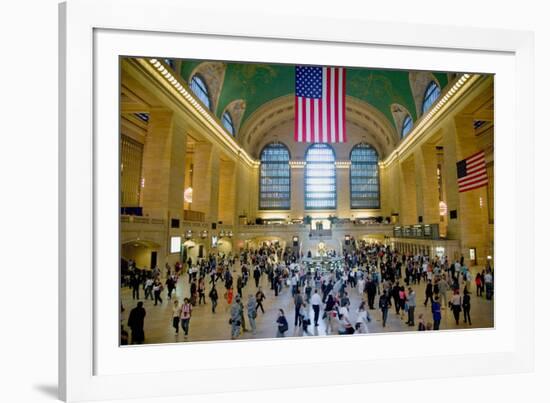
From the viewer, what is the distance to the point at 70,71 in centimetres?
410

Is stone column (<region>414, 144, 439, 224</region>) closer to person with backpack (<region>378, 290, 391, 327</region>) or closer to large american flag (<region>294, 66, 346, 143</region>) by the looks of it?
person with backpack (<region>378, 290, 391, 327</region>)

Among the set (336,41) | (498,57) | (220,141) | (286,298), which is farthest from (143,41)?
(220,141)

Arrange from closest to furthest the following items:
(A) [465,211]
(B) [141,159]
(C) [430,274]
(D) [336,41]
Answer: (D) [336,41], (C) [430,274], (A) [465,211], (B) [141,159]

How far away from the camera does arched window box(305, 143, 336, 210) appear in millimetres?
25542

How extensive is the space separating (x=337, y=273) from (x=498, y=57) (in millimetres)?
8500

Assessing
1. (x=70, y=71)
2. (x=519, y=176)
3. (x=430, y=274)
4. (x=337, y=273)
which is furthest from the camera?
(x=337, y=273)

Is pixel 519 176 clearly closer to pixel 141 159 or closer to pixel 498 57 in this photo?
pixel 498 57

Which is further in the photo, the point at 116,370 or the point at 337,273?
the point at 337,273

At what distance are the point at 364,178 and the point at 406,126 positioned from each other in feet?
20.6

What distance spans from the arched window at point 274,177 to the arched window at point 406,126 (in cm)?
848

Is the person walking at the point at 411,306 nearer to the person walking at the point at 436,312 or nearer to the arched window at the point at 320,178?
the person walking at the point at 436,312

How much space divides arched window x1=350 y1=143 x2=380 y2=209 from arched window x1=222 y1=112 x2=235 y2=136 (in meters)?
10.2

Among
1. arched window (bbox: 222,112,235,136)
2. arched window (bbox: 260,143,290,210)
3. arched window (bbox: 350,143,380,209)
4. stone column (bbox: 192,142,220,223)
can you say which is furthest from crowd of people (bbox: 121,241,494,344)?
arched window (bbox: 350,143,380,209)

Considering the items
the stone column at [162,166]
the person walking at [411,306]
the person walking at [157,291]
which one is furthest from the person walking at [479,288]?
the stone column at [162,166]
